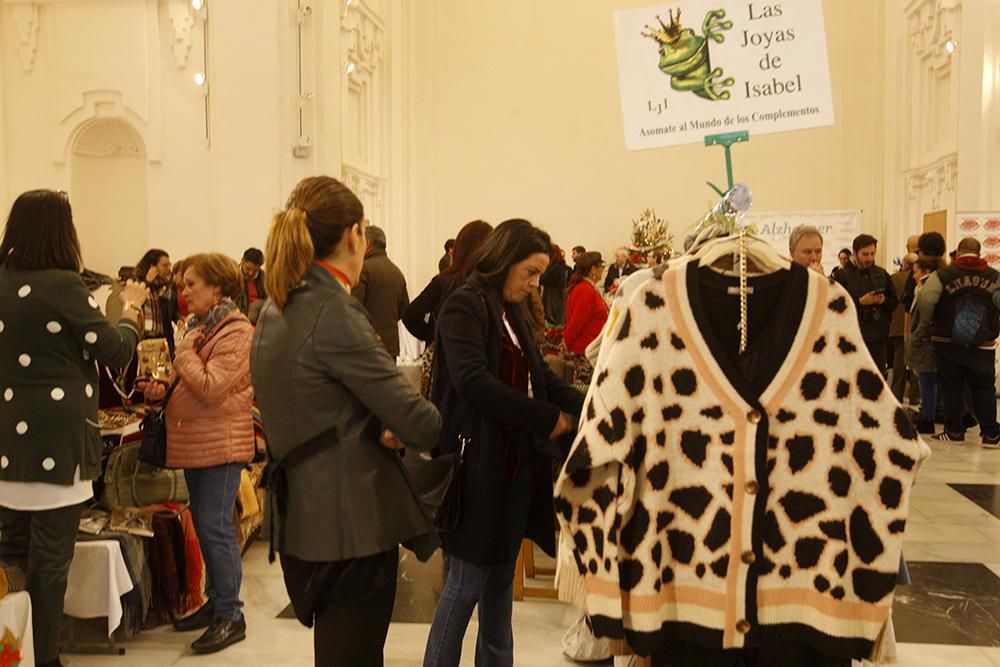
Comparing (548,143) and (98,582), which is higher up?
(548,143)

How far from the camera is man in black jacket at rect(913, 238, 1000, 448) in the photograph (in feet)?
27.2

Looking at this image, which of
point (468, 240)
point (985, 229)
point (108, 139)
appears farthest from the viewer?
point (108, 139)

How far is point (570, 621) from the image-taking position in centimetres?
422

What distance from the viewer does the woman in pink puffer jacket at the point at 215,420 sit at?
3.84 metres

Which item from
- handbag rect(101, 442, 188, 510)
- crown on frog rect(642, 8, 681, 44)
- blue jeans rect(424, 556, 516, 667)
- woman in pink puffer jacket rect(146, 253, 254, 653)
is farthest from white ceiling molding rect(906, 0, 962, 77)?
blue jeans rect(424, 556, 516, 667)

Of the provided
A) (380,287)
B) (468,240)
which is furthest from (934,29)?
(468,240)

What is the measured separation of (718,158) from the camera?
54.7ft

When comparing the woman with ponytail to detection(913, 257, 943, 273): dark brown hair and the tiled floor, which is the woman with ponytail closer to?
the tiled floor

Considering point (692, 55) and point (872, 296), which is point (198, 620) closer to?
point (692, 55)

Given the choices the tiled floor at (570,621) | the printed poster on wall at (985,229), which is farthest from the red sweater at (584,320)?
the printed poster on wall at (985,229)

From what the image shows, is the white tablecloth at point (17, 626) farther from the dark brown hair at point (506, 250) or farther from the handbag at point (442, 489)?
the dark brown hair at point (506, 250)

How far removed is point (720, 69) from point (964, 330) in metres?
6.18

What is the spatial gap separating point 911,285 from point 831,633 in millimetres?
9033

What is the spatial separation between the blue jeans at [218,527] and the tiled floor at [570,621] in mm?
214
